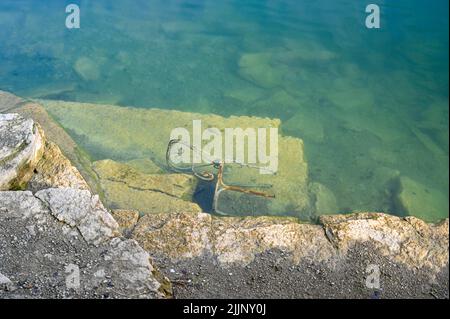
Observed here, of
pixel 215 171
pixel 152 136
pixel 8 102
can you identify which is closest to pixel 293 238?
pixel 215 171

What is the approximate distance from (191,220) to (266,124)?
10.2ft

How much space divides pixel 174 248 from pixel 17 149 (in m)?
2.15

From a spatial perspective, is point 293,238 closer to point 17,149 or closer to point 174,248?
point 174,248

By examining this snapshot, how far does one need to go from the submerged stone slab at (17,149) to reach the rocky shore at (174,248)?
0.04 ft

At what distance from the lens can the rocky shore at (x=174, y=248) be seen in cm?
451

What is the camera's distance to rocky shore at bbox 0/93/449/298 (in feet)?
14.8

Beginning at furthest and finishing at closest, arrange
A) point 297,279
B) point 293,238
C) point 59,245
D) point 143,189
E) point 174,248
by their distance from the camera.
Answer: point 143,189, point 293,238, point 174,248, point 297,279, point 59,245

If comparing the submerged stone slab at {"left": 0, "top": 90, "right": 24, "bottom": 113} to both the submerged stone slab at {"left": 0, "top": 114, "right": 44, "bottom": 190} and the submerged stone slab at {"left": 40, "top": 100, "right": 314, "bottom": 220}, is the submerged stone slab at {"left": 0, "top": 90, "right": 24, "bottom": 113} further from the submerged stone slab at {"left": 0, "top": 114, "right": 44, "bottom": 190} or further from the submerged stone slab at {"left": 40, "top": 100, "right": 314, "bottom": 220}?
the submerged stone slab at {"left": 0, "top": 114, "right": 44, "bottom": 190}

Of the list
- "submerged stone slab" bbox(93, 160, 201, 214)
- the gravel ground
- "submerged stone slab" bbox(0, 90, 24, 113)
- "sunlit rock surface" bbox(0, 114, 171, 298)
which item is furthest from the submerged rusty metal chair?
"submerged stone slab" bbox(0, 90, 24, 113)

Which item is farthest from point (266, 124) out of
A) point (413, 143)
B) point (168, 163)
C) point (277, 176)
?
point (413, 143)

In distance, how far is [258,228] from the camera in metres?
5.48

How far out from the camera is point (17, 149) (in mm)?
5566

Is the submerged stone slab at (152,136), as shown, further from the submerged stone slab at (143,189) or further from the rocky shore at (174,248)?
the rocky shore at (174,248)
